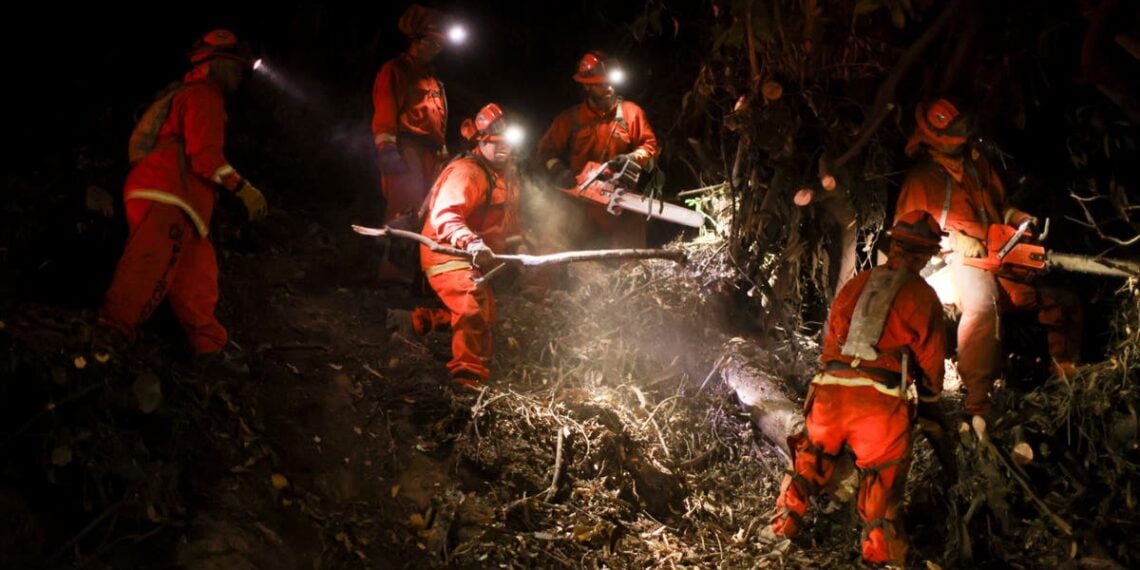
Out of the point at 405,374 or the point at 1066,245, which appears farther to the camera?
the point at 1066,245

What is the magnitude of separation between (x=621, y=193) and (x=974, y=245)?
279 cm

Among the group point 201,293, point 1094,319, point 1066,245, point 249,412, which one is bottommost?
point 249,412

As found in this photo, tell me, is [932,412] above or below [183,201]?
below

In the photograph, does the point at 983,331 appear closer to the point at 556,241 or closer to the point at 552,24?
the point at 556,241

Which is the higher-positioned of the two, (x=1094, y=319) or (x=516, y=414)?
(x=1094, y=319)

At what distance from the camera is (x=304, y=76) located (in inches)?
341

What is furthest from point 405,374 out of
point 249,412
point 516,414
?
point 249,412

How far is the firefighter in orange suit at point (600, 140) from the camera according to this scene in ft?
23.4

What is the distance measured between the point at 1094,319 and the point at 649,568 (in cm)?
489

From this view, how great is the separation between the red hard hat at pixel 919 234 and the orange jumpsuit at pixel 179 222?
3.91m

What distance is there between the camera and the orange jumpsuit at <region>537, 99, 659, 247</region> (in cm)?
732

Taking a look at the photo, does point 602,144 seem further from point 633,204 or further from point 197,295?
point 197,295

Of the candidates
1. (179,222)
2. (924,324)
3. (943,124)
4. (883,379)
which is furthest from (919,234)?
(179,222)

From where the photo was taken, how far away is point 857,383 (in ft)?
14.8
